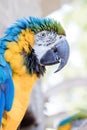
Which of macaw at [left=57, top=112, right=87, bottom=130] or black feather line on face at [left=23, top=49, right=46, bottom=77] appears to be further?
macaw at [left=57, top=112, right=87, bottom=130]

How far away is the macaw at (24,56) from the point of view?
1.03m

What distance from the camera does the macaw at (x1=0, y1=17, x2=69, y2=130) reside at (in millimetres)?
1033

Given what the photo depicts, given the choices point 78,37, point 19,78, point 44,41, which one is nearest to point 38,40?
point 44,41

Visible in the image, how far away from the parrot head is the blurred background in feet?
0.19

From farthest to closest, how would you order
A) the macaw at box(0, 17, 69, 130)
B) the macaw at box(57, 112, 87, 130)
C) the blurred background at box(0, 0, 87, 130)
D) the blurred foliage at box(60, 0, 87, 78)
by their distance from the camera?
the blurred foliage at box(60, 0, 87, 78) < the macaw at box(57, 112, 87, 130) < the blurred background at box(0, 0, 87, 130) < the macaw at box(0, 17, 69, 130)

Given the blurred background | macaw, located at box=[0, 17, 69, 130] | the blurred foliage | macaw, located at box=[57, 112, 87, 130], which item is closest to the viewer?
macaw, located at box=[0, 17, 69, 130]

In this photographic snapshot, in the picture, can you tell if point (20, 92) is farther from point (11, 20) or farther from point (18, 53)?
point (11, 20)

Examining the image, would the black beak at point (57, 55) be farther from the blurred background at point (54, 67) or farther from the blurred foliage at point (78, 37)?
the blurred foliage at point (78, 37)

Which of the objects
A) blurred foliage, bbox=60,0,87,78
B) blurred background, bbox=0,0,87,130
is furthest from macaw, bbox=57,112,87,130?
blurred foliage, bbox=60,0,87,78

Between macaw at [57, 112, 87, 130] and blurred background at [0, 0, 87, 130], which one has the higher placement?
blurred background at [0, 0, 87, 130]

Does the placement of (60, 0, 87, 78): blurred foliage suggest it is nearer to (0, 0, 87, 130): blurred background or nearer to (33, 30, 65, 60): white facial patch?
(0, 0, 87, 130): blurred background

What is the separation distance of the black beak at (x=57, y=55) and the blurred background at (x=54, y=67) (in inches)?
1.5

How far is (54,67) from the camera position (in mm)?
1146

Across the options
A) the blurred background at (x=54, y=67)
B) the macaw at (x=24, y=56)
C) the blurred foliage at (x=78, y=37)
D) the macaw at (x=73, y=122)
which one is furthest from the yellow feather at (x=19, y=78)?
the blurred foliage at (x=78, y=37)
